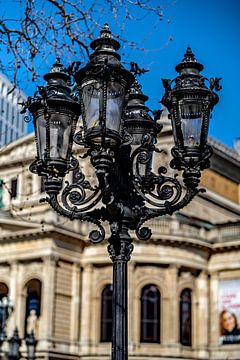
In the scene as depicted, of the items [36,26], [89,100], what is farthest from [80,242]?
[89,100]

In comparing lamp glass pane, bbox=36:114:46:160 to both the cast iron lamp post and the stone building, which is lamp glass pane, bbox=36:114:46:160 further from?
the stone building

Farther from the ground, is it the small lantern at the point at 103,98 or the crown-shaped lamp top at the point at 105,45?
the crown-shaped lamp top at the point at 105,45

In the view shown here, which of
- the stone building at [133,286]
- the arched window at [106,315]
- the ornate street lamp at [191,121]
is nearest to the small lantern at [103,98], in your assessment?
the ornate street lamp at [191,121]

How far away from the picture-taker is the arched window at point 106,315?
Answer: 3844 cm

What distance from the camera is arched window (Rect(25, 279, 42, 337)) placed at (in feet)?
124

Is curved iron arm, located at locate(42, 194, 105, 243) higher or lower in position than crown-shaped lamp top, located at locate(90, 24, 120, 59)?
lower

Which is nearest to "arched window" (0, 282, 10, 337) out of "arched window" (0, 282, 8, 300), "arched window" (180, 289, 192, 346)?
"arched window" (0, 282, 8, 300)

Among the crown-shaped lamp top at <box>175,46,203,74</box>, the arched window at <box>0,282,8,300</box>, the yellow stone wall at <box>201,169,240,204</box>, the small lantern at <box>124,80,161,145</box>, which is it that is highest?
the yellow stone wall at <box>201,169,240,204</box>

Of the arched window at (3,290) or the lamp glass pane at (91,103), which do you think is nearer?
the lamp glass pane at (91,103)

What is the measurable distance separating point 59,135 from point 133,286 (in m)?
29.7

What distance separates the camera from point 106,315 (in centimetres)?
3869

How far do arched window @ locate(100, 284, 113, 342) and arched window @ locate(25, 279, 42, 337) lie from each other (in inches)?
123

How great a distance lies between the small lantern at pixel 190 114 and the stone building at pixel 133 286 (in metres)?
27.8

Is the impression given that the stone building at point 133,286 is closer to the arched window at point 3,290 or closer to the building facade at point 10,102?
the arched window at point 3,290
